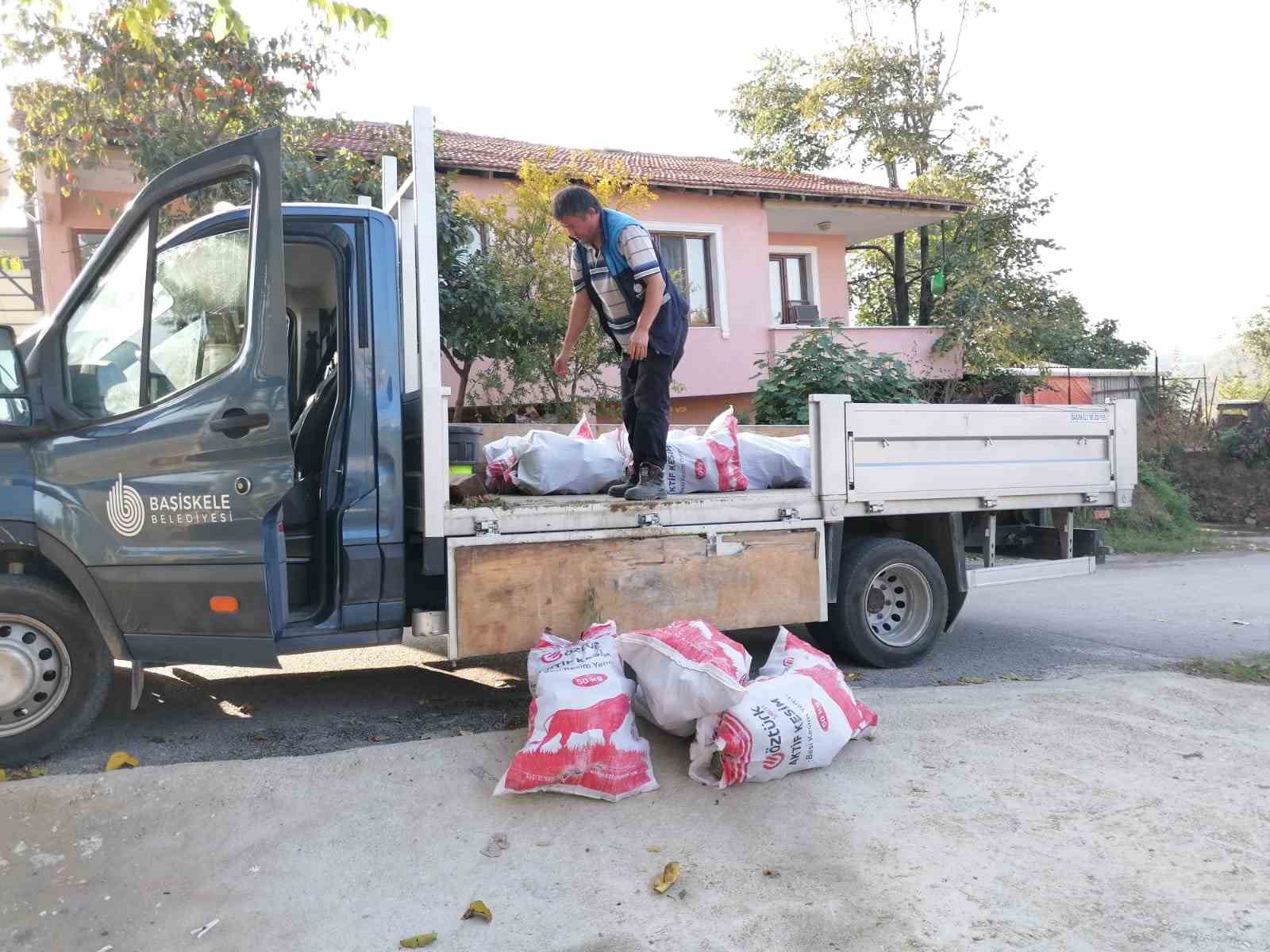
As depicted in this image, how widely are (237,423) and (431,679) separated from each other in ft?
6.86

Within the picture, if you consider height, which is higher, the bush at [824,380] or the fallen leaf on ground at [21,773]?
the bush at [824,380]

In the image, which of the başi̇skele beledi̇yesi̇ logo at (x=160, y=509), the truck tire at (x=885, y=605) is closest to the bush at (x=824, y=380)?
the truck tire at (x=885, y=605)

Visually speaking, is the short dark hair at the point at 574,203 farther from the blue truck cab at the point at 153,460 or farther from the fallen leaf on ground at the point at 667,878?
the fallen leaf on ground at the point at 667,878

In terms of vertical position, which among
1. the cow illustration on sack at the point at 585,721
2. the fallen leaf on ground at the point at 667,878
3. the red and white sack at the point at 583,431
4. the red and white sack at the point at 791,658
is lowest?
the fallen leaf on ground at the point at 667,878

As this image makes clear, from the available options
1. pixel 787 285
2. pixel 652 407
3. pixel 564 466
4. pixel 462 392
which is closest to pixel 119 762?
pixel 564 466

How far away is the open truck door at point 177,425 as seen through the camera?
393 centimetres

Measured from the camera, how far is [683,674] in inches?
150

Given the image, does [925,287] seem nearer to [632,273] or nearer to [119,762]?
[632,273]

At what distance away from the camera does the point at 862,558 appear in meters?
5.48

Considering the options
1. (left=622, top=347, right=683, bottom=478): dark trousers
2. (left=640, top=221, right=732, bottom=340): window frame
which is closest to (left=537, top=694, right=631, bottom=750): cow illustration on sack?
(left=622, top=347, right=683, bottom=478): dark trousers

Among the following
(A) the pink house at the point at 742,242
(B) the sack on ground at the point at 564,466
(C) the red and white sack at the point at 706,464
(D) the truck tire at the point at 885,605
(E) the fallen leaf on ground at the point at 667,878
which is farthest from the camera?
(A) the pink house at the point at 742,242

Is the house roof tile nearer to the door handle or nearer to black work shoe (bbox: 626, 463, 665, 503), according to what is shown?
black work shoe (bbox: 626, 463, 665, 503)

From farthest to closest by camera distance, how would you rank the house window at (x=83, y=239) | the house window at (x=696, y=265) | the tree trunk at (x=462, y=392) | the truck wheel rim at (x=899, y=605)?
the house window at (x=696, y=265) < the house window at (x=83, y=239) < the tree trunk at (x=462, y=392) < the truck wheel rim at (x=899, y=605)

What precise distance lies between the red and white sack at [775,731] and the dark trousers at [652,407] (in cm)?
129
